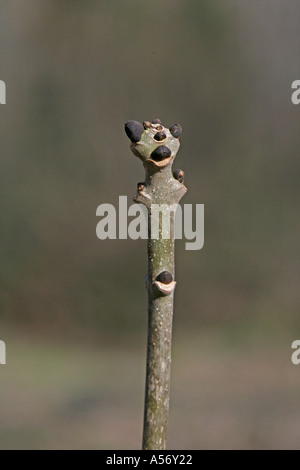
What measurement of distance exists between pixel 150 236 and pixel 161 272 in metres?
0.01

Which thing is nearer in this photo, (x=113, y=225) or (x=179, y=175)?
(x=179, y=175)

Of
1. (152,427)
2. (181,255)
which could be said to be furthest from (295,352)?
(152,427)

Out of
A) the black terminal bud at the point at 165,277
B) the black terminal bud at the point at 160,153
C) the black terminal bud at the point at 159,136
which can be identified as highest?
the black terminal bud at the point at 159,136

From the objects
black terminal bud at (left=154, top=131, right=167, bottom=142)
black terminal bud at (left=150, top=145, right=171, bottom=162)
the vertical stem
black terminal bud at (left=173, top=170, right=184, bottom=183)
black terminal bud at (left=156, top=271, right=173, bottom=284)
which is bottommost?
the vertical stem

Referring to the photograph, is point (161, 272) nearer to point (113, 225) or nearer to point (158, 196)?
point (158, 196)

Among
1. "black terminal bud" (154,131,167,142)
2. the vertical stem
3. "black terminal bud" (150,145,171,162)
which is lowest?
the vertical stem

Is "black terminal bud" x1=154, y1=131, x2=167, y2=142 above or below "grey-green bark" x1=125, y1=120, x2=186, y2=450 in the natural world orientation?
above

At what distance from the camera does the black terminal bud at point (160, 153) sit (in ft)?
0.72

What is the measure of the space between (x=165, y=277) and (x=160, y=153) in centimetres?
4

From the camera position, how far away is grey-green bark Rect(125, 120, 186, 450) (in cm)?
22

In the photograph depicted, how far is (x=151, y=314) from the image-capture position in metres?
0.23

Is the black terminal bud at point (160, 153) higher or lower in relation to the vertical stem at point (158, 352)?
higher

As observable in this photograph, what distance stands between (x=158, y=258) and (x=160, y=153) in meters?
0.04

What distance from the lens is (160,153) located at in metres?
0.22
